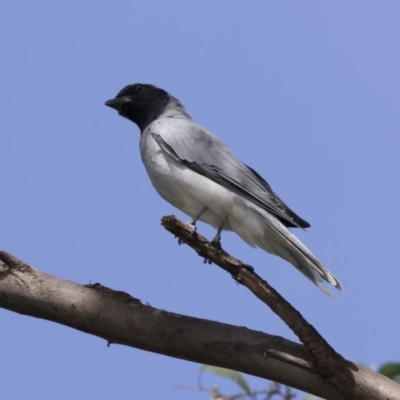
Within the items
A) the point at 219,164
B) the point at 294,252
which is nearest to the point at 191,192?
the point at 219,164

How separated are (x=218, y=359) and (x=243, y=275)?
0.49 metres

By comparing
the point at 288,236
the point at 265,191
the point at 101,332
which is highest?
the point at 265,191

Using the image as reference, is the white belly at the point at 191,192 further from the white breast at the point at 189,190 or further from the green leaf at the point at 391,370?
the green leaf at the point at 391,370

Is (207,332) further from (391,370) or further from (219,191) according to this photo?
(219,191)

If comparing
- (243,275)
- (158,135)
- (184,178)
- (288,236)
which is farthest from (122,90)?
(243,275)

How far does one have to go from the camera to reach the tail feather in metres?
5.47

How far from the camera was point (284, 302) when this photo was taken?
4469 mm

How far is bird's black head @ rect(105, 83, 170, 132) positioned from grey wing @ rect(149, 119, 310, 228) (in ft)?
2.42

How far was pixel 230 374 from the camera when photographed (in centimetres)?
455

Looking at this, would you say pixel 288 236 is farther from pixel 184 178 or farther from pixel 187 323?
pixel 187 323

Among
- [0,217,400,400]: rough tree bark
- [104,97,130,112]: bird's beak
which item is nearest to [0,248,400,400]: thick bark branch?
[0,217,400,400]: rough tree bark

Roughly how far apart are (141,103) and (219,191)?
6.44ft

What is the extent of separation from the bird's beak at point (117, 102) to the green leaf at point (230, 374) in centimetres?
384

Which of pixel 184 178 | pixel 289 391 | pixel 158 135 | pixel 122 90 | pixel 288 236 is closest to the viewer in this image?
pixel 289 391
